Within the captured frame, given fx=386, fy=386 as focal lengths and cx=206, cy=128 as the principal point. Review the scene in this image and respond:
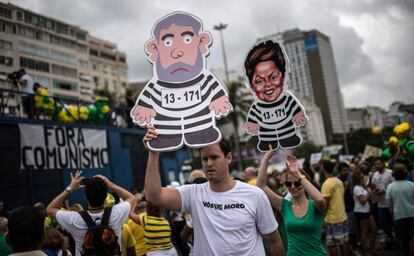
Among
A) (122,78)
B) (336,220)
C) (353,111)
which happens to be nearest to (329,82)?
(353,111)

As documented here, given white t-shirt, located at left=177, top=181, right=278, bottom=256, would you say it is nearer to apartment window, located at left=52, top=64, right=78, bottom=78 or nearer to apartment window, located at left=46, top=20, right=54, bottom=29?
apartment window, located at left=52, top=64, right=78, bottom=78

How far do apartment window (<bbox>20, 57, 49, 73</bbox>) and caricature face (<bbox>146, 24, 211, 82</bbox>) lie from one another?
185ft

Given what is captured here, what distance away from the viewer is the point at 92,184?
12.5 feet

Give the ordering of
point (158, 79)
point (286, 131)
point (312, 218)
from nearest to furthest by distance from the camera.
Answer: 1. point (158, 79)
2. point (312, 218)
3. point (286, 131)

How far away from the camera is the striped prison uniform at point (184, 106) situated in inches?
121

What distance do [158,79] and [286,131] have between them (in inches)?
83.8

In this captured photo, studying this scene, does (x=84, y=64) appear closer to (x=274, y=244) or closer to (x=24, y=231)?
(x=24, y=231)

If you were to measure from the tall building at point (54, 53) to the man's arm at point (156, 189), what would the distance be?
48240 millimetres

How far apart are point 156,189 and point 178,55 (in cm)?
120

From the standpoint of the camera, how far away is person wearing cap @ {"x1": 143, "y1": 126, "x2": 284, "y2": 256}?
110 inches

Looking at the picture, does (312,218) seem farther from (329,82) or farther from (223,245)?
(329,82)

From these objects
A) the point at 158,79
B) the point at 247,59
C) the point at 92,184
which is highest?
the point at 247,59

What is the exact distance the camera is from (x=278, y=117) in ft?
16.0

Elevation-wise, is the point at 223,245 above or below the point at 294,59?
below
